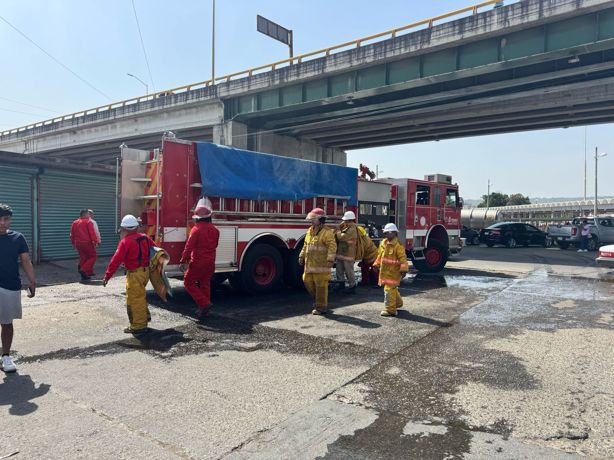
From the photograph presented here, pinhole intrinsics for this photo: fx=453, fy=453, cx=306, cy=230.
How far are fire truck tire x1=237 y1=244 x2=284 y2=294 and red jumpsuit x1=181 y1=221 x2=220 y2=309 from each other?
1.63 meters

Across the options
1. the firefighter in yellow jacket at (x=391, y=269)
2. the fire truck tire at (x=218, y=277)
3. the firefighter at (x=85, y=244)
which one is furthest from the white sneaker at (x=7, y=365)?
the firefighter at (x=85, y=244)

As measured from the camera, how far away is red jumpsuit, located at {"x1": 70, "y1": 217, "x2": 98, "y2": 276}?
35.3 feet

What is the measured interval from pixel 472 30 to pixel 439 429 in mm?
16201

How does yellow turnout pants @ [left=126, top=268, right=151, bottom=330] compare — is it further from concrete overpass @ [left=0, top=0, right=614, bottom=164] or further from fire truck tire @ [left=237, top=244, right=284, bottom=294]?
concrete overpass @ [left=0, top=0, right=614, bottom=164]

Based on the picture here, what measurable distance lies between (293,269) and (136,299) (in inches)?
162

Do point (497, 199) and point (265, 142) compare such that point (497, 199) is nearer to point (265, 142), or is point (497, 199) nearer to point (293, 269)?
point (265, 142)

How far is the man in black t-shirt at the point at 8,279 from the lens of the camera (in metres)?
4.57

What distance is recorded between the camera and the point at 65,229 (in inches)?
568

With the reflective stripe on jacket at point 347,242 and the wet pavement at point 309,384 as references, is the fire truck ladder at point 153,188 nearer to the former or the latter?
the wet pavement at point 309,384

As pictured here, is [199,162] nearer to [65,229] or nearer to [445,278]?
[445,278]

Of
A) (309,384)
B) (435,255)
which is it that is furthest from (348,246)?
(309,384)

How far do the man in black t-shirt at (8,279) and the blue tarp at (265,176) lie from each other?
11.8 feet

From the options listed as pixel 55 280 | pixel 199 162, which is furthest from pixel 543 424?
pixel 55 280

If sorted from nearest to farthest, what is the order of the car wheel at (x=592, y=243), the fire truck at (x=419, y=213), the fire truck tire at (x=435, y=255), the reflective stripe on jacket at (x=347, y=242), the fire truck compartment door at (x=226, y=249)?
the fire truck compartment door at (x=226, y=249) → the reflective stripe on jacket at (x=347, y=242) → the fire truck at (x=419, y=213) → the fire truck tire at (x=435, y=255) → the car wheel at (x=592, y=243)
